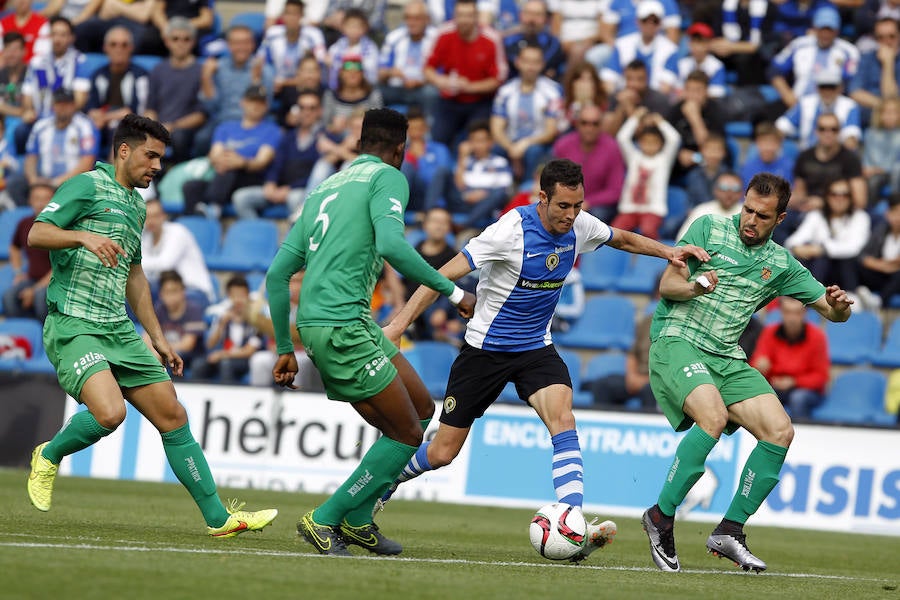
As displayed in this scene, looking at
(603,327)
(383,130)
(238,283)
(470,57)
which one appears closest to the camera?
(383,130)

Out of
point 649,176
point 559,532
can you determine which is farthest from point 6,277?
point 559,532

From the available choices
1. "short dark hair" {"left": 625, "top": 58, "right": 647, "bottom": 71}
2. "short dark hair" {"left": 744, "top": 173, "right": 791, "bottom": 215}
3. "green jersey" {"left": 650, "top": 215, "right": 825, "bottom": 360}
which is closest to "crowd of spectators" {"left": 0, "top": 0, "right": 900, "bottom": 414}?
"short dark hair" {"left": 625, "top": 58, "right": 647, "bottom": 71}

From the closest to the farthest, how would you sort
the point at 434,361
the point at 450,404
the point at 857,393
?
the point at 450,404 → the point at 857,393 → the point at 434,361

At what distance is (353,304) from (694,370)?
2.32 m

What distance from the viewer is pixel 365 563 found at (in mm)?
7430

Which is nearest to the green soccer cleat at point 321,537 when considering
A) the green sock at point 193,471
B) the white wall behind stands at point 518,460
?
the green sock at point 193,471

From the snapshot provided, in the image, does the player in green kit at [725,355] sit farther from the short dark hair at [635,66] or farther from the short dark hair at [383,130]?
the short dark hair at [635,66]

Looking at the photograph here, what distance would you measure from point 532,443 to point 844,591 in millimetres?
6930

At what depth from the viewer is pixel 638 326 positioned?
15.5 meters

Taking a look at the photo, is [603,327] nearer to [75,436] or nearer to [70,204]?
[75,436]

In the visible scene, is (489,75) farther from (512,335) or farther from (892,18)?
(512,335)

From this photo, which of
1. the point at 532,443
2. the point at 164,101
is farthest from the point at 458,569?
the point at 164,101

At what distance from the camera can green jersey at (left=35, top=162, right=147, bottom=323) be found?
26.5ft

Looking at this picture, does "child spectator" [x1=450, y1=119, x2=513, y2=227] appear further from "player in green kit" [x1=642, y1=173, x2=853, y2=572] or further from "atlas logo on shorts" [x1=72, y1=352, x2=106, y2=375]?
"atlas logo on shorts" [x1=72, y1=352, x2=106, y2=375]
